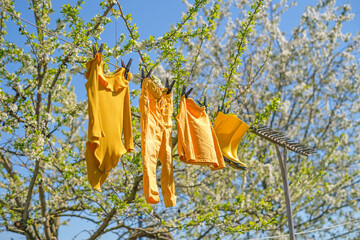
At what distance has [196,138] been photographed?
3.34 metres

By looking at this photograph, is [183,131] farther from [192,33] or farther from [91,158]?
[192,33]

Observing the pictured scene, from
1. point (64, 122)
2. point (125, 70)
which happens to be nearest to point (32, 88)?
point (64, 122)

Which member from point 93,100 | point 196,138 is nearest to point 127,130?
point 93,100

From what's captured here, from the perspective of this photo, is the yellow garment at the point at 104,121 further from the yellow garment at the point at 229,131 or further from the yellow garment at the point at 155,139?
the yellow garment at the point at 229,131

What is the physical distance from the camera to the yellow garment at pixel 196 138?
3.22 meters

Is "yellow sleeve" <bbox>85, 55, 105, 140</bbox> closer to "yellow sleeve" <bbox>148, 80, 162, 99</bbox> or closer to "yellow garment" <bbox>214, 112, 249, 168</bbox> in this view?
"yellow sleeve" <bbox>148, 80, 162, 99</bbox>

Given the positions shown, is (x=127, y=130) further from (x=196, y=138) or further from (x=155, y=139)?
(x=196, y=138)

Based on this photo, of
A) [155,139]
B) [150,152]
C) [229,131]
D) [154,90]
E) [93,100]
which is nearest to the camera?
[93,100]

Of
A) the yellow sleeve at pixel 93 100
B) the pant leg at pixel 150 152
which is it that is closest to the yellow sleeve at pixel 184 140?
the pant leg at pixel 150 152

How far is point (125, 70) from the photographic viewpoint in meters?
3.09

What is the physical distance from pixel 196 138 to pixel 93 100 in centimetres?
104

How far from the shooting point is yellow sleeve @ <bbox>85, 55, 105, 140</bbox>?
8.33 feet

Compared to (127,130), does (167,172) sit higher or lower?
lower

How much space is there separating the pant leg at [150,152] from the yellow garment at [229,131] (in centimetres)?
94
